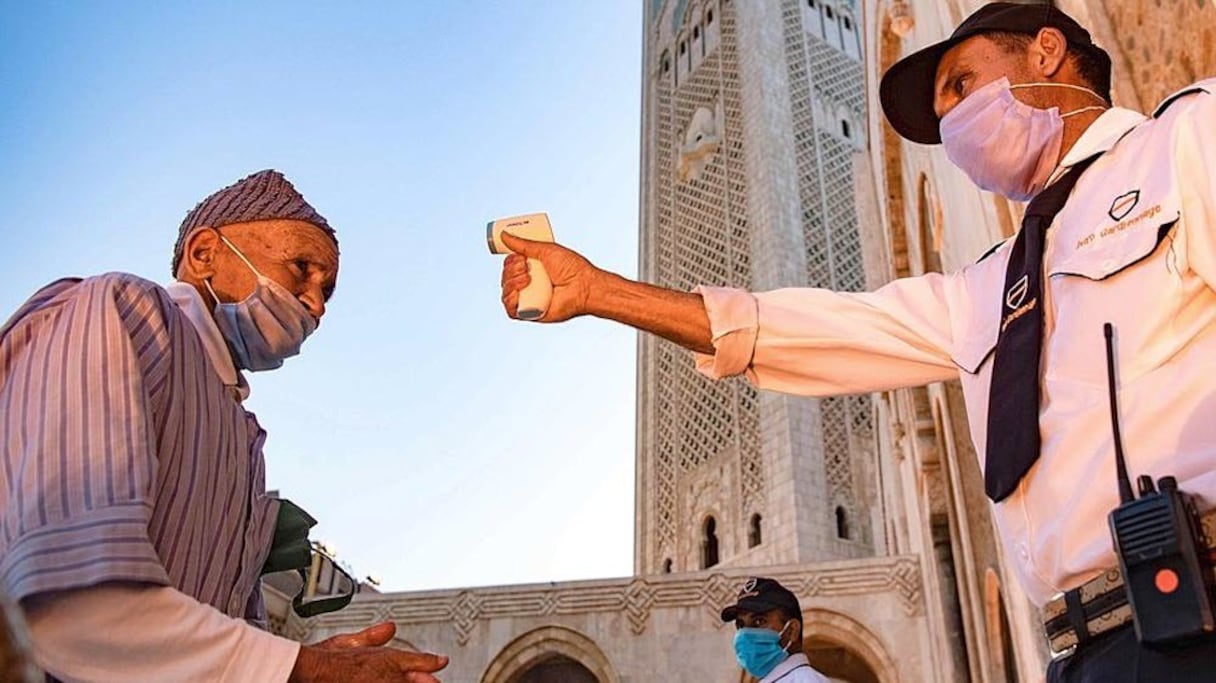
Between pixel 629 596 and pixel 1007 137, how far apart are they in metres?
7.45

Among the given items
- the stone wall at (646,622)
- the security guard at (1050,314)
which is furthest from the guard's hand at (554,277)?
the stone wall at (646,622)

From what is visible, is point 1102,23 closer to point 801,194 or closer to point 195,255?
point 195,255

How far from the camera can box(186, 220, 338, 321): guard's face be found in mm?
1264

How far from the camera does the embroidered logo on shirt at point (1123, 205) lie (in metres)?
0.99

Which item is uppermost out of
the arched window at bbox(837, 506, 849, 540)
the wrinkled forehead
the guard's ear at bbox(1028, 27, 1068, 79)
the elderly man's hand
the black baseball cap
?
the arched window at bbox(837, 506, 849, 540)

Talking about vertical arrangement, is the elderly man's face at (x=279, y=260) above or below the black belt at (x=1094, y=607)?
above

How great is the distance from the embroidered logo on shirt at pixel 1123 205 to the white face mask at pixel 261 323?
100 centimetres

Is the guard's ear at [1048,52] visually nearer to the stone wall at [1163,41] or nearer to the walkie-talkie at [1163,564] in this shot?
the walkie-talkie at [1163,564]

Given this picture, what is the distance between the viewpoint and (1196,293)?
36.4 inches

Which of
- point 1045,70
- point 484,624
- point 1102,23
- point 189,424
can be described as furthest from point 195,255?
point 484,624

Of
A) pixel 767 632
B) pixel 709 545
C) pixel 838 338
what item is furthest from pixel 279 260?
pixel 709 545

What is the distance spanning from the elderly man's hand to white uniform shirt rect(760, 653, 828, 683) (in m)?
1.71

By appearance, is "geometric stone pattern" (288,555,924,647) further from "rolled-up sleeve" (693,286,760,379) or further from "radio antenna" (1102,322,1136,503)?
"radio antenna" (1102,322,1136,503)

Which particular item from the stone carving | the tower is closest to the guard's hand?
the tower
